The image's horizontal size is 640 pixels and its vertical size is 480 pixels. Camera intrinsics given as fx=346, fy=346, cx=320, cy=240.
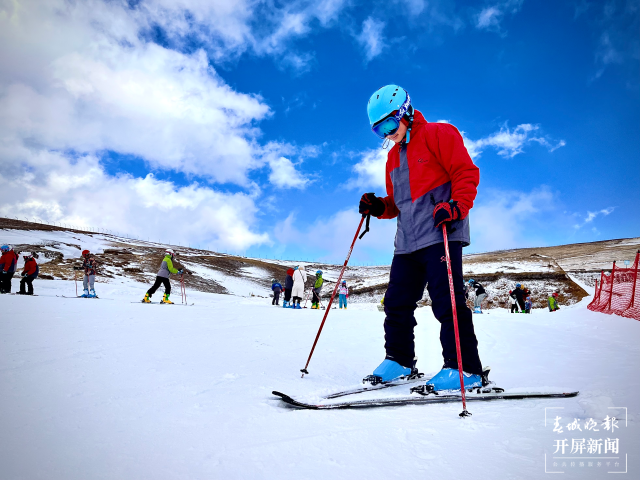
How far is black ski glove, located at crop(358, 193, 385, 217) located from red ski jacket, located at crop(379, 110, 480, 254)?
0.89ft

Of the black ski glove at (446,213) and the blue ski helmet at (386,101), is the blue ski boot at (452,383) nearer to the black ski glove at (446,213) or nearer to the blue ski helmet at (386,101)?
the black ski glove at (446,213)

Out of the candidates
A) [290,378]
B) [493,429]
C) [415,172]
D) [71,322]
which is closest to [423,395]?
[493,429]

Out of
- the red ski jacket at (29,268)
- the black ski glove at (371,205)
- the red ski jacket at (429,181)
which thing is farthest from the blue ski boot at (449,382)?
the red ski jacket at (29,268)

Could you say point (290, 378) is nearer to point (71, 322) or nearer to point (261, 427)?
point (261, 427)

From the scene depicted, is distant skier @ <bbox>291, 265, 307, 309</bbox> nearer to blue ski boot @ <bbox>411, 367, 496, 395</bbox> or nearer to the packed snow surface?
the packed snow surface

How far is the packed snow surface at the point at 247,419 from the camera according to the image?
1292 millimetres

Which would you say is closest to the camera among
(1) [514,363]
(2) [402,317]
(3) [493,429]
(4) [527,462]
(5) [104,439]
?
(4) [527,462]

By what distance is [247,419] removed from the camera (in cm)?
176

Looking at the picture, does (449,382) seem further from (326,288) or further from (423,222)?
(326,288)

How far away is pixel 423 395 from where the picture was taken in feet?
7.41

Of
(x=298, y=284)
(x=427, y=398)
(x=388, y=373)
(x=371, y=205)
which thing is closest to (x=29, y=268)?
(x=298, y=284)

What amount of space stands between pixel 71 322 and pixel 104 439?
4.19 meters

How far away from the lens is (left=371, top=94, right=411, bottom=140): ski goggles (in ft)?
9.36

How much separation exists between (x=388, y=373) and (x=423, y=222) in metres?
1.24
